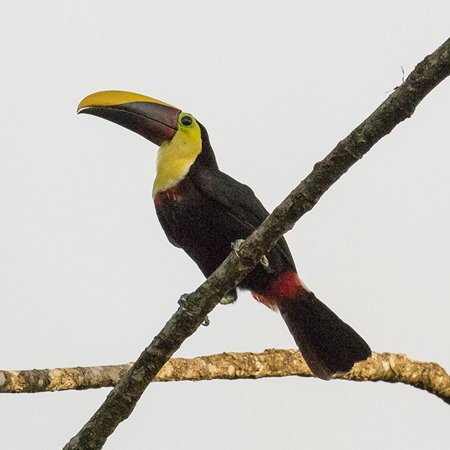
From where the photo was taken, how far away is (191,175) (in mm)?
4723

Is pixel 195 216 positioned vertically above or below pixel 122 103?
below

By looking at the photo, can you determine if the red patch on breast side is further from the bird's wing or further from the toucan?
the bird's wing

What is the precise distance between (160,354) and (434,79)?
179cm

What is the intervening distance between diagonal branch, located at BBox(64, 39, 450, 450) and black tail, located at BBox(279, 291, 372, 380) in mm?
1429

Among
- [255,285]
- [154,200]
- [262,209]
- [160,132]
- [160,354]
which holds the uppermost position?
[160,132]

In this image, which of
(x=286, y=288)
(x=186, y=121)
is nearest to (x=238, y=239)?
(x=286, y=288)

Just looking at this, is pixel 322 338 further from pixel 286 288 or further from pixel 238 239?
pixel 238 239

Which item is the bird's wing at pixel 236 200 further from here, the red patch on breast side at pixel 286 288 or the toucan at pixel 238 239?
the red patch on breast side at pixel 286 288

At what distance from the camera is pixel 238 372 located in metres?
4.23

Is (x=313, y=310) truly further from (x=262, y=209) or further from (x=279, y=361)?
(x=262, y=209)

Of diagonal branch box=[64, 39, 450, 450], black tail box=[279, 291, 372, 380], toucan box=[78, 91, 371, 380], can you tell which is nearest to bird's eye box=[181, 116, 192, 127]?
toucan box=[78, 91, 371, 380]

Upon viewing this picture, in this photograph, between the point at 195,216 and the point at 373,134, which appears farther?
the point at 195,216

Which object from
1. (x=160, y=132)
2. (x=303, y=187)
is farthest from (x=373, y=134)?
A: (x=160, y=132)

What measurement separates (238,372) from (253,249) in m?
1.25
